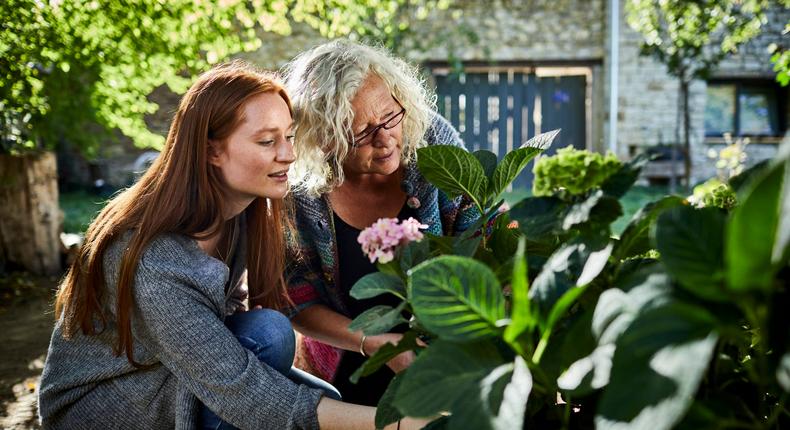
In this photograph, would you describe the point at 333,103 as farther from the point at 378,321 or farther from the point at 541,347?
the point at 541,347

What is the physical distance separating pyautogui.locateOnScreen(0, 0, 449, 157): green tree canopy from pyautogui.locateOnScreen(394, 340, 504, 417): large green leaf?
3933 millimetres

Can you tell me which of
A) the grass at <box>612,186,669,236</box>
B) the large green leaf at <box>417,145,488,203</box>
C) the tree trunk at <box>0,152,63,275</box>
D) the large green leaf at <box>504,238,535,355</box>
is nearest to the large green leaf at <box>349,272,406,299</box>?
the large green leaf at <box>417,145,488,203</box>

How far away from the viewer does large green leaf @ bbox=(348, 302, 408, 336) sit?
89cm

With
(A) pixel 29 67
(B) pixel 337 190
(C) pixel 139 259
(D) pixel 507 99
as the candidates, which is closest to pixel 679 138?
(D) pixel 507 99

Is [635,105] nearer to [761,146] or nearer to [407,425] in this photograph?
[761,146]

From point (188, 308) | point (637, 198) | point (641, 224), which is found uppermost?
point (641, 224)

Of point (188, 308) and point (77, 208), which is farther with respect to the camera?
point (77, 208)

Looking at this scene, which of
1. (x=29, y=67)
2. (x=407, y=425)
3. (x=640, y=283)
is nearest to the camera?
(x=640, y=283)

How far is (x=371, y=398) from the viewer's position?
2.38m

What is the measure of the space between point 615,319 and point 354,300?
5.68 feet

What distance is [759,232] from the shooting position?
50 centimetres

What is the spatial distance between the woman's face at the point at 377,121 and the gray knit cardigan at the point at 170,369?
57 cm

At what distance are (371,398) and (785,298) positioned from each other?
190 centimetres

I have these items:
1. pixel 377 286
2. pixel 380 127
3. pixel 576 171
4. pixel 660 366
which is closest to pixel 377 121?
pixel 380 127
